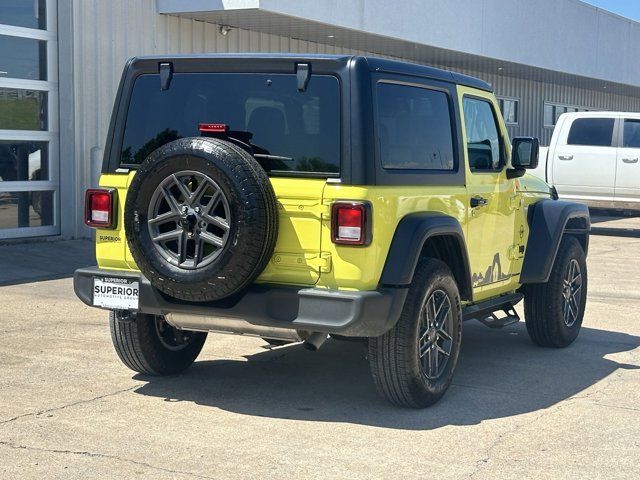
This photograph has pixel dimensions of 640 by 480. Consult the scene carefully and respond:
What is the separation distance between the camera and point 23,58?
1379 centimetres

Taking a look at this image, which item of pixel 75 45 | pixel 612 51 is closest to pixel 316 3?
pixel 75 45

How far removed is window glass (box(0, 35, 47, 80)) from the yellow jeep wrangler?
7.60 m

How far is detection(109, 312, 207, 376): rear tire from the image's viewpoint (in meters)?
6.68

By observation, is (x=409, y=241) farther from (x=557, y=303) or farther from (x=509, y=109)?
(x=509, y=109)

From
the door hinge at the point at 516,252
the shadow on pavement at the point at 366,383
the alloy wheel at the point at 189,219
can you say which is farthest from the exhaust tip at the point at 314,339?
the door hinge at the point at 516,252

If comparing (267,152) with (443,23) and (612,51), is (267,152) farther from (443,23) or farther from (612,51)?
(612,51)

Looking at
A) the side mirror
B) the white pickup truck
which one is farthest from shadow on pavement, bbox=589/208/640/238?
the side mirror

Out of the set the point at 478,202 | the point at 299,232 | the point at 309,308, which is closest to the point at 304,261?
the point at 299,232

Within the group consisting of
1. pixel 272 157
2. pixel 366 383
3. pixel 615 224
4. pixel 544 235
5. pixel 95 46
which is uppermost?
pixel 95 46

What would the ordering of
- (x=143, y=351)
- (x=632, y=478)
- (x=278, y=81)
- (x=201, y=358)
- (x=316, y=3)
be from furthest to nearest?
1. (x=316, y=3)
2. (x=201, y=358)
3. (x=143, y=351)
4. (x=278, y=81)
5. (x=632, y=478)

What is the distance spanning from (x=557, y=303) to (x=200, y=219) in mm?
3378

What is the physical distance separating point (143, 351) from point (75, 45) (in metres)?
8.28

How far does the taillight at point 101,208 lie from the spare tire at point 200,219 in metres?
0.38

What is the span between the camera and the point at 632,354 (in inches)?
320
